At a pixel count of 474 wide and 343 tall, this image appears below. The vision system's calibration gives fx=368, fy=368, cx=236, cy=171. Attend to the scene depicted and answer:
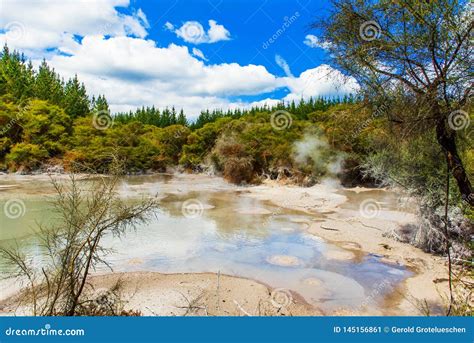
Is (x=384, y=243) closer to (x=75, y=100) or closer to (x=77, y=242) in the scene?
(x=77, y=242)

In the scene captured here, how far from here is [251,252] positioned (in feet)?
45.4

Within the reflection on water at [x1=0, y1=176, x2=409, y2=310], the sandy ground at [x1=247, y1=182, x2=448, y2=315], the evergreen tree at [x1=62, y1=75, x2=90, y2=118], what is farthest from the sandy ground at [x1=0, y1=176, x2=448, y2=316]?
the evergreen tree at [x1=62, y1=75, x2=90, y2=118]

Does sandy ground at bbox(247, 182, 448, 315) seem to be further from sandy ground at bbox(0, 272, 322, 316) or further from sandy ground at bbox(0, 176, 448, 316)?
sandy ground at bbox(0, 272, 322, 316)

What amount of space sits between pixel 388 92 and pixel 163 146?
138 feet

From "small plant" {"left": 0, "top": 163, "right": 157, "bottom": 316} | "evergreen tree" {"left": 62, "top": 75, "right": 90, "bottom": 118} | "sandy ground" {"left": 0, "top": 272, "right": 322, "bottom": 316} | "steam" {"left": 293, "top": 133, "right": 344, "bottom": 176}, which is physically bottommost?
"sandy ground" {"left": 0, "top": 272, "right": 322, "bottom": 316}

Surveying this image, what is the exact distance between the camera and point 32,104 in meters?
41.5

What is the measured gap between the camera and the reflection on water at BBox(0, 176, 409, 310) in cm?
1081

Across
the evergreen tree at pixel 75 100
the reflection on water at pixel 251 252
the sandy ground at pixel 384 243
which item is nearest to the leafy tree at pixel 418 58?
the sandy ground at pixel 384 243

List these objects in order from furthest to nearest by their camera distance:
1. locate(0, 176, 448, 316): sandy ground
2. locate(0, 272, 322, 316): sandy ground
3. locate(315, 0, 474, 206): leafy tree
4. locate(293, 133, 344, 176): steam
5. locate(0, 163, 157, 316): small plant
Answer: locate(293, 133, 344, 176): steam
locate(0, 176, 448, 316): sandy ground
locate(0, 272, 322, 316): sandy ground
locate(0, 163, 157, 316): small plant
locate(315, 0, 474, 206): leafy tree

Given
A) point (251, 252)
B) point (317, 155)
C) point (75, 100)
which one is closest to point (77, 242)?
point (251, 252)

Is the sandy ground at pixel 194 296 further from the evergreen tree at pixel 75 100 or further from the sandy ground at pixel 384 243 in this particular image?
the evergreen tree at pixel 75 100

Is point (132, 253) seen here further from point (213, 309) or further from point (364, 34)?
point (364, 34)

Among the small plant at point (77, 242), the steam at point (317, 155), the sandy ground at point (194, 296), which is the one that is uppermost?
the steam at point (317, 155)

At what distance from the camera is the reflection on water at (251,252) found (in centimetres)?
1081
